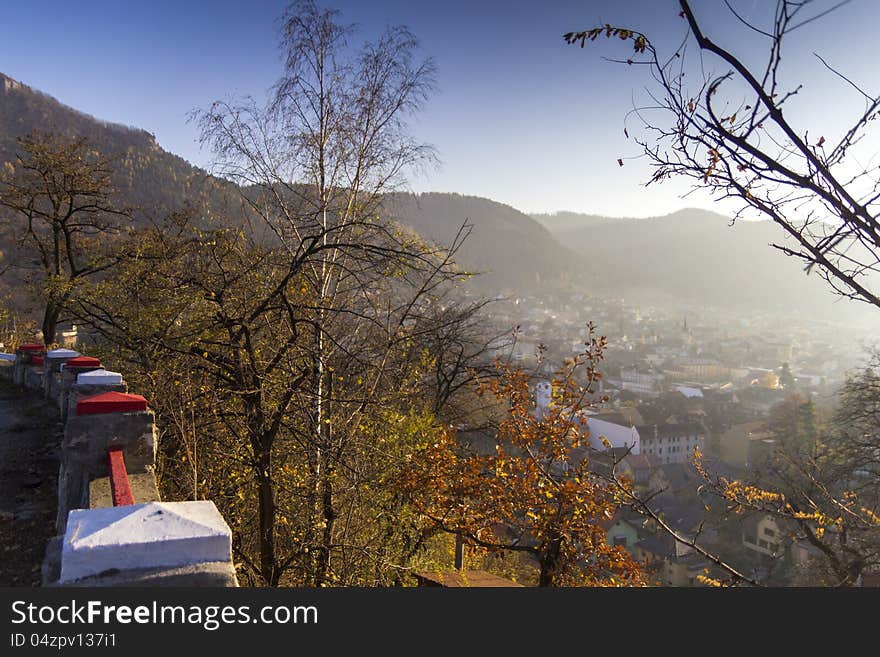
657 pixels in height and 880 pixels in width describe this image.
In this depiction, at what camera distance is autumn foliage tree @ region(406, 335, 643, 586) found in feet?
23.7

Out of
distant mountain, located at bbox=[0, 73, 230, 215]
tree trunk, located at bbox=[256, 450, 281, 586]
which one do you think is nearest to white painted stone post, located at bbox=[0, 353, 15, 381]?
distant mountain, located at bbox=[0, 73, 230, 215]

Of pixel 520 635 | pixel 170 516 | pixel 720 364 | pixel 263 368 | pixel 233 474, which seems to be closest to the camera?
pixel 170 516

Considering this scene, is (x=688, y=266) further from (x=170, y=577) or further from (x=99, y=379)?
(x=170, y=577)

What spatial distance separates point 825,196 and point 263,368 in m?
4.69

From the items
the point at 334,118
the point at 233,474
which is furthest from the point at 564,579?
the point at 334,118

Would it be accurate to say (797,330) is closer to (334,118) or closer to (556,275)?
(556,275)

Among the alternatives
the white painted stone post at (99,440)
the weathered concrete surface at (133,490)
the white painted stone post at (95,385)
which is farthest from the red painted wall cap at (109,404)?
the white painted stone post at (95,385)

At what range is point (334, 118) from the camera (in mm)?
8234

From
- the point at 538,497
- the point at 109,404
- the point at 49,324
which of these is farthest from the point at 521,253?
the point at 109,404

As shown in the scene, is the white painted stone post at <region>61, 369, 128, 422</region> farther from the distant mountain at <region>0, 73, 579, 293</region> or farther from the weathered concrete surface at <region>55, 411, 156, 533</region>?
the distant mountain at <region>0, 73, 579, 293</region>

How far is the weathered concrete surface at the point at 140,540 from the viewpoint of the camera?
1434mm

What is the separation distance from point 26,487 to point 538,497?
590 centimetres

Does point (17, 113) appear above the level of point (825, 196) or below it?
above

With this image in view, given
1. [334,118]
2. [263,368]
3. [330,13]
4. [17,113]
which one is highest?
[17,113]
